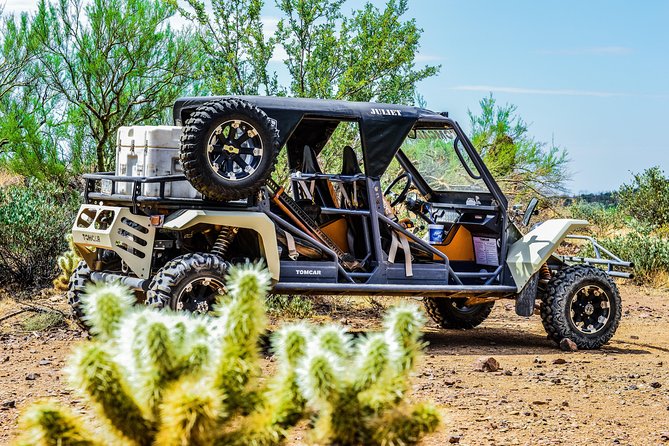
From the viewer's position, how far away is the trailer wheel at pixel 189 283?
8.00 meters

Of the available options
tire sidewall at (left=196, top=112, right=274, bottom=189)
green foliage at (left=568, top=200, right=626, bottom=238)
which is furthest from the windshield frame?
green foliage at (left=568, top=200, right=626, bottom=238)

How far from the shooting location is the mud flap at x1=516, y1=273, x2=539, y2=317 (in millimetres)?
9836

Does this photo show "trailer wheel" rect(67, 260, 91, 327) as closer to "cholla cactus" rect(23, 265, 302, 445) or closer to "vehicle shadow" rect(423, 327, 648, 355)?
"vehicle shadow" rect(423, 327, 648, 355)

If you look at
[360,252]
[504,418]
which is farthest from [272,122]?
[504,418]

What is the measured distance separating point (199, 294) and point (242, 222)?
676mm

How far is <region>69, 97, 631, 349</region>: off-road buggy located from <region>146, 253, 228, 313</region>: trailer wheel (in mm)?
11

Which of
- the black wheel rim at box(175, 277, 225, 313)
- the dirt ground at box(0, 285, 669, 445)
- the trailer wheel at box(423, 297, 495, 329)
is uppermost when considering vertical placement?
the black wheel rim at box(175, 277, 225, 313)

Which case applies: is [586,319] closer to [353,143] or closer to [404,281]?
[404,281]

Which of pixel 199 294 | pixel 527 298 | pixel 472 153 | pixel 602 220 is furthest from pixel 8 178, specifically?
pixel 602 220

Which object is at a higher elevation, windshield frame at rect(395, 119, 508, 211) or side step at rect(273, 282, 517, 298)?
windshield frame at rect(395, 119, 508, 211)

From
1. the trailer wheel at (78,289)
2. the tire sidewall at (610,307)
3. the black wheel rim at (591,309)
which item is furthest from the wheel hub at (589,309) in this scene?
the trailer wheel at (78,289)

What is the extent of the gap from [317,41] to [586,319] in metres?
6.76

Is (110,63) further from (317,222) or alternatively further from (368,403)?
(368,403)

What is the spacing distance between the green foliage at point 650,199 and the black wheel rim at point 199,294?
15433mm
